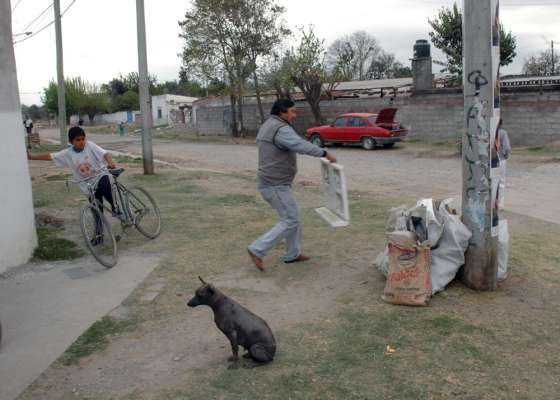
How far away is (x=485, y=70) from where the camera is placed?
463 centimetres

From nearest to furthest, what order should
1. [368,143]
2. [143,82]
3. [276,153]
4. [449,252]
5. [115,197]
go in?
1. [449,252]
2. [276,153]
3. [115,197]
4. [143,82]
5. [368,143]

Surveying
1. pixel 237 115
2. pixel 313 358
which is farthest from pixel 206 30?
pixel 313 358

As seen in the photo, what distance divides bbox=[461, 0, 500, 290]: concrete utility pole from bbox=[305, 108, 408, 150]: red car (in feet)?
57.9

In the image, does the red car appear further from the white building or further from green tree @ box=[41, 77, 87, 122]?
green tree @ box=[41, 77, 87, 122]

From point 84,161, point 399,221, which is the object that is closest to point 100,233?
point 84,161

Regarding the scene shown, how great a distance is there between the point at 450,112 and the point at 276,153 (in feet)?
64.6

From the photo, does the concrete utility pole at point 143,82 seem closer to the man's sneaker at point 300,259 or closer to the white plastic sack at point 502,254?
the man's sneaker at point 300,259

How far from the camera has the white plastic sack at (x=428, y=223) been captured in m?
4.88

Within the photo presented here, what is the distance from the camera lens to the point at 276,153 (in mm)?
5562

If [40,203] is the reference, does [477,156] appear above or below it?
above

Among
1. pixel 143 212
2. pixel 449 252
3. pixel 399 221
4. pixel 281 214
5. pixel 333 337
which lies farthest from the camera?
pixel 143 212

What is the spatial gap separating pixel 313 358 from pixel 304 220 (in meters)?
4.47

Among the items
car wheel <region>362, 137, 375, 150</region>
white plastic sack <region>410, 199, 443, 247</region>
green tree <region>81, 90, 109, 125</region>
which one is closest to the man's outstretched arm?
white plastic sack <region>410, 199, 443, 247</region>

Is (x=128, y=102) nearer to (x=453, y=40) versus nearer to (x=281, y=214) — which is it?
(x=453, y=40)
